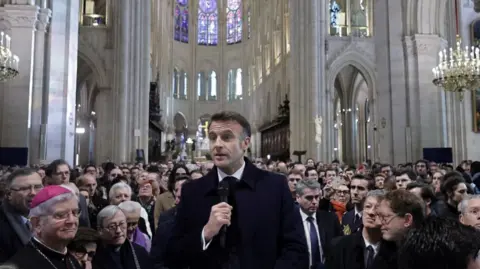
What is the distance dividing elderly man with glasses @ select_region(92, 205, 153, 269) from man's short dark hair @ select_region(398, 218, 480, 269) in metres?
2.50

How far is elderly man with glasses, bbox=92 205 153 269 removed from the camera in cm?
362

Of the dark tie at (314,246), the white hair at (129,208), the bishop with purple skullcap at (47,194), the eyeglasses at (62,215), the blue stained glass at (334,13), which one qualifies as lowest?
the dark tie at (314,246)

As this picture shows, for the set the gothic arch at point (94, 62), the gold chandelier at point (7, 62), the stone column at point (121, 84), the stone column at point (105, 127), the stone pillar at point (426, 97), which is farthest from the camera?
the gothic arch at point (94, 62)

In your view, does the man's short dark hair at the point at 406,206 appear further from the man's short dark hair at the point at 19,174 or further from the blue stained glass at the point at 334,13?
the blue stained glass at the point at 334,13

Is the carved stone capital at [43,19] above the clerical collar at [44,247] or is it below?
above

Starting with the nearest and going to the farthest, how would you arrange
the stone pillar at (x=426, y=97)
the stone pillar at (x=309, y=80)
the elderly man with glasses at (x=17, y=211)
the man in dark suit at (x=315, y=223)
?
1. the elderly man with glasses at (x=17, y=211)
2. the man in dark suit at (x=315, y=223)
3. the stone pillar at (x=426, y=97)
4. the stone pillar at (x=309, y=80)

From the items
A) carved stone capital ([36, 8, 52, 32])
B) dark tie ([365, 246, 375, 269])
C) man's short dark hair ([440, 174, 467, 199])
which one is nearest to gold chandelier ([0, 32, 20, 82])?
carved stone capital ([36, 8, 52, 32])

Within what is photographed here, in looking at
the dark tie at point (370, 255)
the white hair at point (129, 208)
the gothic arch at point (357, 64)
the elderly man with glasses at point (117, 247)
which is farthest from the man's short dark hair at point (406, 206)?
the gothic arch at point (357, 64)

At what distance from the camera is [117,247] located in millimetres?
3779

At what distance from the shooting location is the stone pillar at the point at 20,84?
13125 mm

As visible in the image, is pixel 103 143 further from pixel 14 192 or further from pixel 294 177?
pixel 14 192

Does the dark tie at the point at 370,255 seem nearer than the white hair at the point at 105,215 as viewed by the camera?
Yes

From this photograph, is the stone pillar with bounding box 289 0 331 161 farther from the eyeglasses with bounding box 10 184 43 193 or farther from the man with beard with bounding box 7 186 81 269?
the man with beard with bounding box 7 186 81 269

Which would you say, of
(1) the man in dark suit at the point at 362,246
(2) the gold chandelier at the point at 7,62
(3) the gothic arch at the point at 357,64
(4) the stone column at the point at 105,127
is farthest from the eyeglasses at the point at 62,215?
(3) the gothic arch at the point at 357,64
